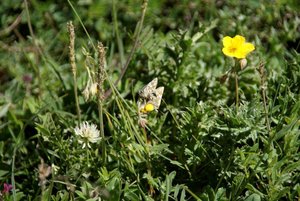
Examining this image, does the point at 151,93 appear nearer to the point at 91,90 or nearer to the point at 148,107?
the point at 148,107

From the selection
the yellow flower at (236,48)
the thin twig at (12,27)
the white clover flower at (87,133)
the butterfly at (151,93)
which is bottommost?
the thin twig at (12,27)

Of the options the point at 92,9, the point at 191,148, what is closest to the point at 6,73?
the point at 92,9

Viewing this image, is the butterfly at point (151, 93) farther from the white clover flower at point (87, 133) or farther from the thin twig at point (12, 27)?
the thin twig at point (12, 27)

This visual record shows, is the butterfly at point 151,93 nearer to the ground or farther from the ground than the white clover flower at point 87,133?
farther from the ground

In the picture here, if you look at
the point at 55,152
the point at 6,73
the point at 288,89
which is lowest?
the point at 6,73

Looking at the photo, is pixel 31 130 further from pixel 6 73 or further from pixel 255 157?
pixel 255 157

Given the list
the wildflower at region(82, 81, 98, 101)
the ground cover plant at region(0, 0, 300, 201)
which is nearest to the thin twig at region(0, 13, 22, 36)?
the ground cover plant at region(0, 0, 300, 201)

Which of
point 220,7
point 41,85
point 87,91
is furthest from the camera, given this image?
point 220,7

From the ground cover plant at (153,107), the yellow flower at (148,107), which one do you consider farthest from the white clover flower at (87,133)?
the yellow flower at (148,107)
